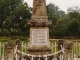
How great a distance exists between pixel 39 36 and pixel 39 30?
314mm

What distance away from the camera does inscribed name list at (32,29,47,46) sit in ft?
45.1

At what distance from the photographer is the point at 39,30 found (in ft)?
45.3

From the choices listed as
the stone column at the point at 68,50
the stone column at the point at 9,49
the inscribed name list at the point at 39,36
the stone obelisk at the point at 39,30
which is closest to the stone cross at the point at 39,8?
the stone obelisk at the point at 39,30

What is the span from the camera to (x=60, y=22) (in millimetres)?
57875

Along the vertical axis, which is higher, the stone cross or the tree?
the stone cross

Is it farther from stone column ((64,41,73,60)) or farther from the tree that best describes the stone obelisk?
the tree

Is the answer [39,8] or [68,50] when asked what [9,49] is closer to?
[68,50]

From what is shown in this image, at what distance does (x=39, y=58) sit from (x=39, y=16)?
232 centimetres

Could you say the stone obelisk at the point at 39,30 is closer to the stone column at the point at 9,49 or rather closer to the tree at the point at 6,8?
the stone column at the point at 9,49

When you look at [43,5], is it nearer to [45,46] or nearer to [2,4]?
[45,46]

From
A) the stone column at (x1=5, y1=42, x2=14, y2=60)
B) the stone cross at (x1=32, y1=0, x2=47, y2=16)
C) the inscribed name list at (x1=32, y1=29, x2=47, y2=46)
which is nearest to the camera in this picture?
the stone column at (x1=5, y1=42, x2=14, y2=60)

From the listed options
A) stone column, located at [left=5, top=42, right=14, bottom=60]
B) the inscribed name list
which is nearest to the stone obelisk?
the inscribed name list

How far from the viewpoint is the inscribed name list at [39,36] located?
1376 cm

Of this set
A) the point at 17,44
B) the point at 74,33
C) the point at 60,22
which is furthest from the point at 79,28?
the point at 17,44
